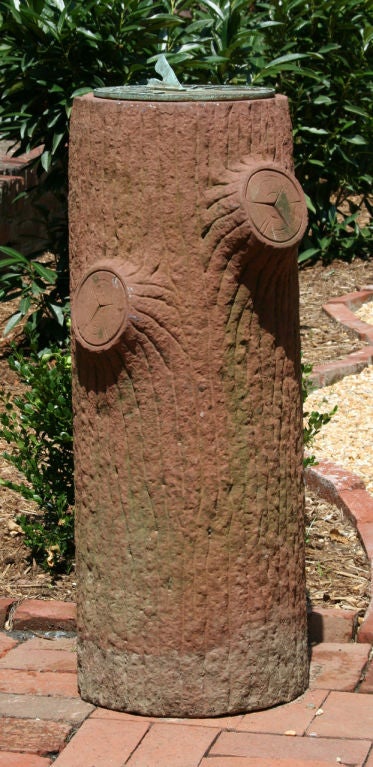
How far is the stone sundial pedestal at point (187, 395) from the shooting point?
2.75 m

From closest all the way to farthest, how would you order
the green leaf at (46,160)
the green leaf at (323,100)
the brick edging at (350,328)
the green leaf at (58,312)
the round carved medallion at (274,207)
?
the round carved medallion at (274,207)
the green leaf at (46,160)
the green leaf at (58,312)
the brick edging at (350,328)
the green leaf at (323,100)

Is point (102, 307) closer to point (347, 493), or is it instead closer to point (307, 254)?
point (347, 493)

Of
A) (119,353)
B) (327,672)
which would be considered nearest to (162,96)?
(119,353)

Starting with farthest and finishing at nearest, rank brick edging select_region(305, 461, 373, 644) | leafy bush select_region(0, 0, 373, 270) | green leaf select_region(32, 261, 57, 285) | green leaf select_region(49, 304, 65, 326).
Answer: green leaf select_region(49, 304, 65, 326) < green leaf select_region(32, 261, 57, 285) < leafy bush select_region(0, 0, 373, 270) < brick edging select_region(305, 461, 373, 644)

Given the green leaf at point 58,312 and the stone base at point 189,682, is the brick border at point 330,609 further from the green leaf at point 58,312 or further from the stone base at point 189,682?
the green leaf at point 58,312

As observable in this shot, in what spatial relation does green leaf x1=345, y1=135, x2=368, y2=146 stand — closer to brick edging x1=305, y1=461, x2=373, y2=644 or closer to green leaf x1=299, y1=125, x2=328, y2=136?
green leaf x1=299, y1=125, x2=328, y2=136

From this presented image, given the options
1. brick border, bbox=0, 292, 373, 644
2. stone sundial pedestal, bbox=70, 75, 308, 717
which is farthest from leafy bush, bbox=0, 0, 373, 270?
stone sundial pedestal, bbox=70, 75, 308, 717

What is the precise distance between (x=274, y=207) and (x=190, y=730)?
4.06 ft

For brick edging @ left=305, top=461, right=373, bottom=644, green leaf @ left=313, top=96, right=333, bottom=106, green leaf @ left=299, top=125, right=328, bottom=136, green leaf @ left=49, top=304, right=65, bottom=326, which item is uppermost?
green leaf @ left=313, top=96, right=333, bottom=106

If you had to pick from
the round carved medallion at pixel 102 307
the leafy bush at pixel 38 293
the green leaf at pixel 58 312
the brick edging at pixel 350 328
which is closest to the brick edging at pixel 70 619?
the round carved medallion at pixel 102 307

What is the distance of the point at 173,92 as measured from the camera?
2.90 meters

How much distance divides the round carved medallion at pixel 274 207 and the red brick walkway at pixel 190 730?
115cm

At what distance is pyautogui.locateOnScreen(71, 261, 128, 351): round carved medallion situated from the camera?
278 cm

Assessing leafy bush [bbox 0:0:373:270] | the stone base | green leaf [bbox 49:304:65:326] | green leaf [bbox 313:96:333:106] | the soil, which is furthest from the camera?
green leaf [bbox 313:96:333:106]
